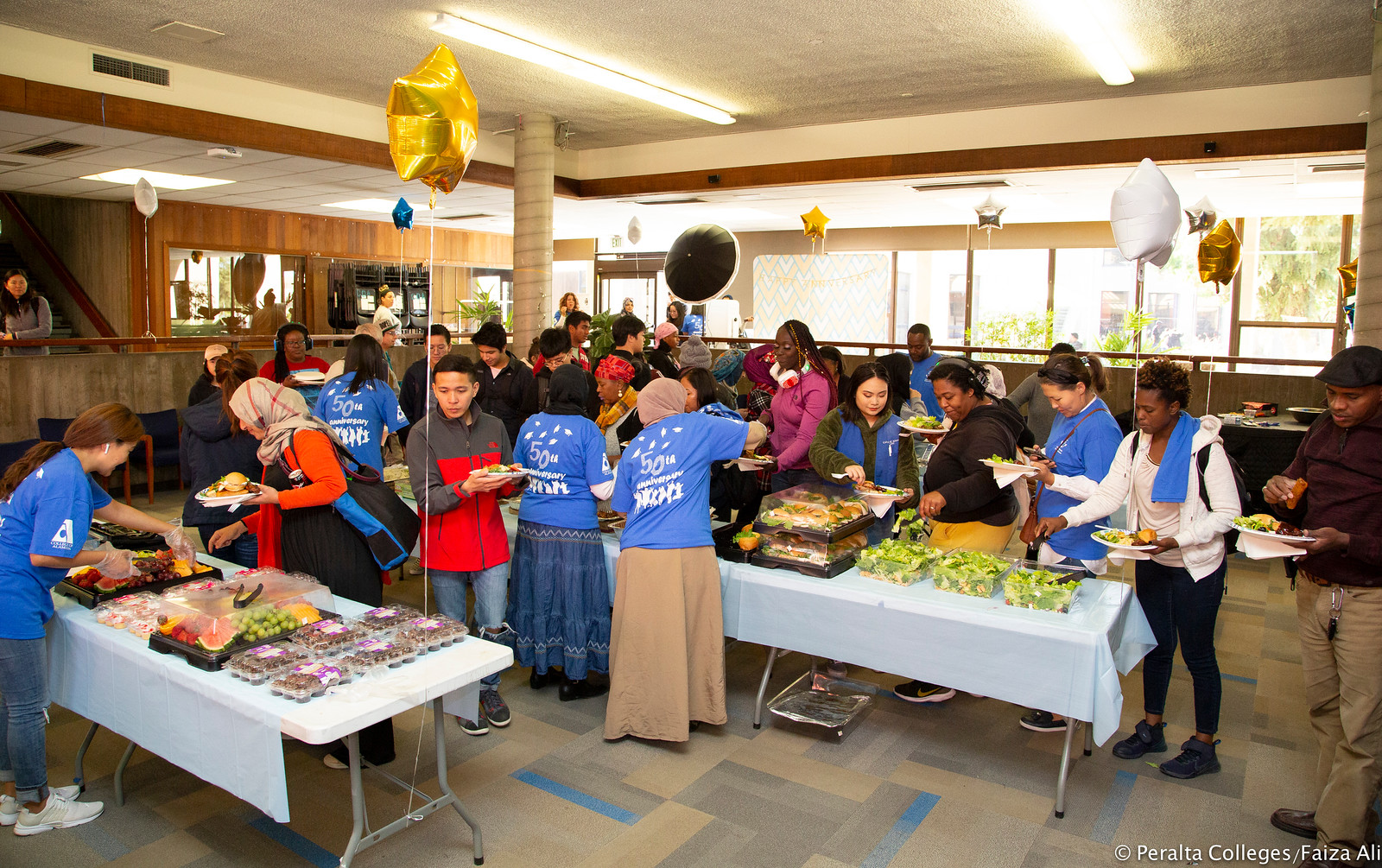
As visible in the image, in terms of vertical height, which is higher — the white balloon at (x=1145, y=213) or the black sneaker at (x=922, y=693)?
the white balloon at (x=1145, y=213)

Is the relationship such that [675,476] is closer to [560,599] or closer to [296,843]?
[560,599]

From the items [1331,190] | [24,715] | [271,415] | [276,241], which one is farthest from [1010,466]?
[276,241]

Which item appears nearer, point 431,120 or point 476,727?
point 431,120

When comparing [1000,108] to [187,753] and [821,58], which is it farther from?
[187,753]

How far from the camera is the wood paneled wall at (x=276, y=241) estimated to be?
11.9 m

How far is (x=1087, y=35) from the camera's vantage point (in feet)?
18.7

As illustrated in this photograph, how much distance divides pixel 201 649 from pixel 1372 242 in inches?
212

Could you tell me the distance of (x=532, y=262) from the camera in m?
9.09

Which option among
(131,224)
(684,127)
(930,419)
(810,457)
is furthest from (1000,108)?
(131,224)

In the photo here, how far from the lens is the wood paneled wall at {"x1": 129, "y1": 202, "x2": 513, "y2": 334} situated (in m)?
11.9

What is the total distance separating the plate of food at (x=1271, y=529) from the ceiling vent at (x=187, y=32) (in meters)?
6.83

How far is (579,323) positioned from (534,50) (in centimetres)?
199

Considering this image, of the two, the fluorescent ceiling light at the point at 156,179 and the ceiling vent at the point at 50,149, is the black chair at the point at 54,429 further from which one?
the fluorescent ceiling light at the point at 156,179

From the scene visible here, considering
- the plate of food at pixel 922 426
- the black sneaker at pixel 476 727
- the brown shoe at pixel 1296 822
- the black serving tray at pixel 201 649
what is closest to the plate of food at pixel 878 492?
the plate of food at pixel 922 426
